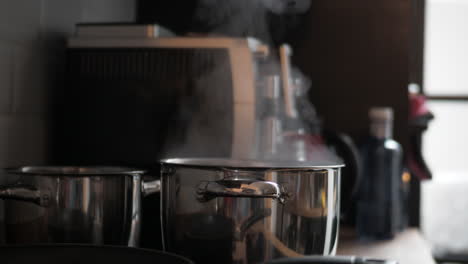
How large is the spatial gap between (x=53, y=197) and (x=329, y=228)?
→ 25 centimetres

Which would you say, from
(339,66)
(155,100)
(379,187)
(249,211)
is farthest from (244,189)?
(339,66)

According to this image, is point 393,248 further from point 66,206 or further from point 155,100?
point 66,206

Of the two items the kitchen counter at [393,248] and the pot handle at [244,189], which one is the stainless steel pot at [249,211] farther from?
the kitchen counter at [393,248]

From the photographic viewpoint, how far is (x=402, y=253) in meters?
1.00

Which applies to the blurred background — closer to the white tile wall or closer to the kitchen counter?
the white tile wall

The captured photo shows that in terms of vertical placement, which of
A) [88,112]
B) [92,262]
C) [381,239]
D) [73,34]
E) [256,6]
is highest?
[256,6]

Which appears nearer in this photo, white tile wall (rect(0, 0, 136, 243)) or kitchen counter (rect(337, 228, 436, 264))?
white tile wall (rect(0, 0, 136, 243))

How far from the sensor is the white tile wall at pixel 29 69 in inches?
30.9

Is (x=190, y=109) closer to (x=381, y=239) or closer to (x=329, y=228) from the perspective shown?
(x=329, y=228)

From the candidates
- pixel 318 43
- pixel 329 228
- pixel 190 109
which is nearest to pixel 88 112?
pixel 190 109

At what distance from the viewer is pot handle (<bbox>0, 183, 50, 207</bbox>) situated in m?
0.54

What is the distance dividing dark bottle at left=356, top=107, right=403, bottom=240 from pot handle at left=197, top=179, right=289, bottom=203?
0.73 meters

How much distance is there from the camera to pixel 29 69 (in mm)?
854

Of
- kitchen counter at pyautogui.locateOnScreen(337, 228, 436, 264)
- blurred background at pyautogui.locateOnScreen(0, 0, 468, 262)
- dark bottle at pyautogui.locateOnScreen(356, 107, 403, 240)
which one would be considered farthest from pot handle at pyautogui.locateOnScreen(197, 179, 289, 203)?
dark bottle at pyautogui.locateOnScreen(356, 107, 403, 240)
